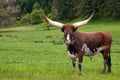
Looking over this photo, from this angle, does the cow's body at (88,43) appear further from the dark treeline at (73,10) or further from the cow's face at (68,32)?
the dark treeline at (73,10)

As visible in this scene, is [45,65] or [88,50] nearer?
[88,50]

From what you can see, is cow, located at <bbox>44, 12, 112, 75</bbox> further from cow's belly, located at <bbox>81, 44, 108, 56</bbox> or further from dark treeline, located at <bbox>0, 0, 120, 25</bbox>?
dark treeline, located at <bbox>0, 0, 120, 25</bbox>

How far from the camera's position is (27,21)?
140625mm

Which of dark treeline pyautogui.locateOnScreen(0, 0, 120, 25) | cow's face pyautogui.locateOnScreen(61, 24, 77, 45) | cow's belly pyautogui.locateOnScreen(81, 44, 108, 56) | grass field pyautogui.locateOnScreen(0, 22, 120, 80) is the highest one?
cow's face pyautogui.locateOnScreen(61, 24, 77, 45)

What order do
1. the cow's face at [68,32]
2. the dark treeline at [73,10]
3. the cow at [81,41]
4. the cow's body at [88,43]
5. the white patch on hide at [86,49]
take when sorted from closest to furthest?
the cow's face at [68,32] < the cow at [81,41] < the cow's body at [88,43] < the white patch on hide at [86,49] < the dark treeline at [73,10]

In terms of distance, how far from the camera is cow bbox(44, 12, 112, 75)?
48.5 feet

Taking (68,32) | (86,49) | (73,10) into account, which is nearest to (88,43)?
(86,49)

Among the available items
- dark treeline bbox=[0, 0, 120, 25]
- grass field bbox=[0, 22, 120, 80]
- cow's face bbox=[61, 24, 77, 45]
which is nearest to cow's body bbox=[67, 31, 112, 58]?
cow's face bbox=[61, 24, 77, 45]

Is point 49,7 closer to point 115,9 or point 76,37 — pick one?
point 115,9

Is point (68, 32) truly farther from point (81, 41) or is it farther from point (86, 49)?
point (86, 49)

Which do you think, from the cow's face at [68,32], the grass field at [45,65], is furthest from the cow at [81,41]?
the grass field at [45,65]

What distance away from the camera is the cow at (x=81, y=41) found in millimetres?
14797

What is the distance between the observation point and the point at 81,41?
15.8m

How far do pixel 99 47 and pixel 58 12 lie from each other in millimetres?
99941
